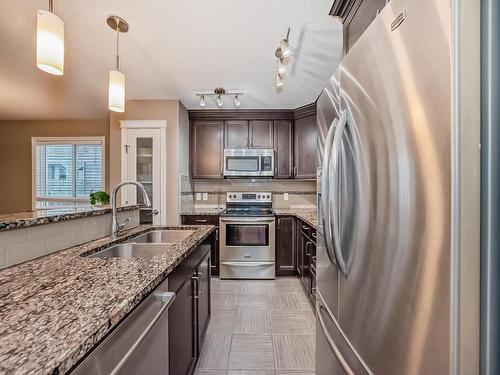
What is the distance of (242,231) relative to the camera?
345 centimetres

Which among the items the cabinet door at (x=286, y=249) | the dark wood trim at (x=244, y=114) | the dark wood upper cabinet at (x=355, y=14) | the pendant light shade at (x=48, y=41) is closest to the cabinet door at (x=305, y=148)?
the dark wood trim at (x=244, y=114)

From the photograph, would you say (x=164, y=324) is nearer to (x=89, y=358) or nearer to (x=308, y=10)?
(x=89, y=358)

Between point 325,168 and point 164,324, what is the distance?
0.93 metres

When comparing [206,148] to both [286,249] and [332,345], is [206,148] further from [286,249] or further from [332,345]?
[332,345]

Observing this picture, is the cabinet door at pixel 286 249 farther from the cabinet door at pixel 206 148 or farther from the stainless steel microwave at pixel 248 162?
the cabinet door at pixel 206 148

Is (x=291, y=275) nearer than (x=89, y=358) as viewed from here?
No

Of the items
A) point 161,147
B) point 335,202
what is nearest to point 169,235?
point 335,202

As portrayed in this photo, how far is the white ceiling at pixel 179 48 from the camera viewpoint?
1678 millimetres

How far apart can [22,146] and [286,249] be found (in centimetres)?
509

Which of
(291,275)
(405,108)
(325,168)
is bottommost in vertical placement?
(291,275)

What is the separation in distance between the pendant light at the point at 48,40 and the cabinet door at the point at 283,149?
2879 millimetres

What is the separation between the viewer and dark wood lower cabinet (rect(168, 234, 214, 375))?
1221mm

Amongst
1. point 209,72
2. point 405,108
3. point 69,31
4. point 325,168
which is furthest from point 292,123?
point 405,108

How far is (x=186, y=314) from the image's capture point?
146 cm
